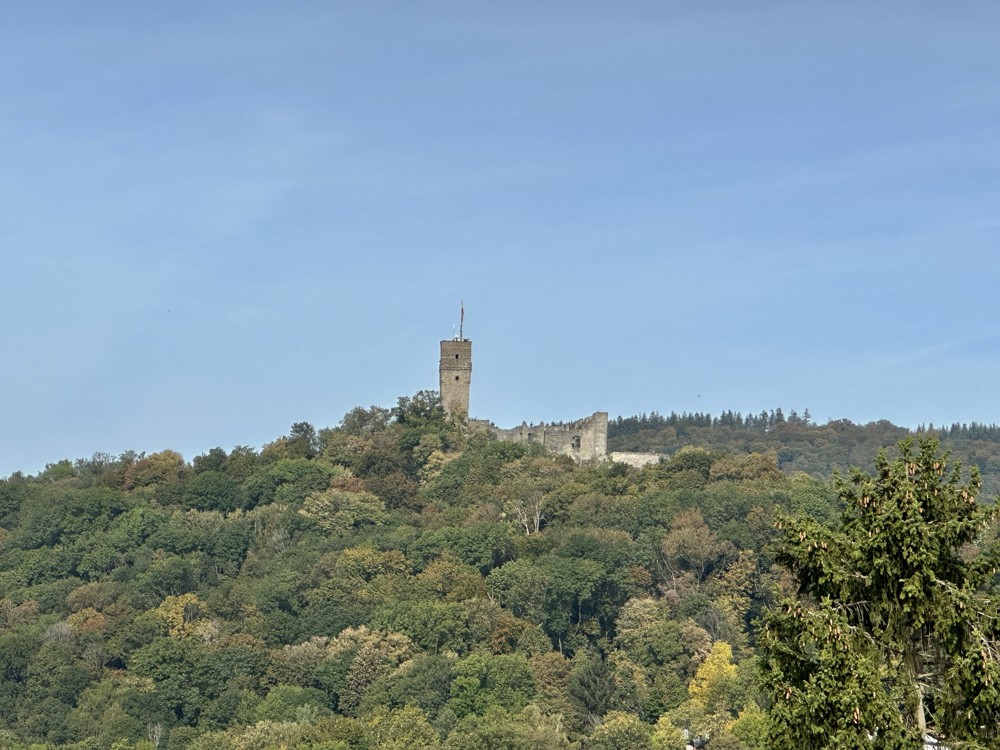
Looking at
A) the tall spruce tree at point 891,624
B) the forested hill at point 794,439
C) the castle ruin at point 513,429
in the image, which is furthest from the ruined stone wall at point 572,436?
the tall spruce tree at point 891,624

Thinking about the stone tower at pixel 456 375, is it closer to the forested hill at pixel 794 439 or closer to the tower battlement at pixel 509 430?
the tower battlement at pixel 509 430

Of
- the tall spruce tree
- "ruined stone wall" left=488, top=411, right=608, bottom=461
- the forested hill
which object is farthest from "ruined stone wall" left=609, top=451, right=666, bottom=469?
the tall spruce tree

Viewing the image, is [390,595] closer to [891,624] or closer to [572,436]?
[572,436]

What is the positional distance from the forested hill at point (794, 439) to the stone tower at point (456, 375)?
4963cm

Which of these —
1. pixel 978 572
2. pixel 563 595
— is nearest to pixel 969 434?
pixel 563 595

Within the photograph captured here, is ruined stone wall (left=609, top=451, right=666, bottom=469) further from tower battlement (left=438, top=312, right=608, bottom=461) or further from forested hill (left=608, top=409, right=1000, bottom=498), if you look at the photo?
forested hill (left=608, top=409, right=1000, bottom=498)

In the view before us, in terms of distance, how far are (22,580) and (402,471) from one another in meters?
18.8

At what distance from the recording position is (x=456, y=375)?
101688 millimetres

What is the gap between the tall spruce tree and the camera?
68.2 feet

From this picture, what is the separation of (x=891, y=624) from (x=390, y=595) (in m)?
66.7

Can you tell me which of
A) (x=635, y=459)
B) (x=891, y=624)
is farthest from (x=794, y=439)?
(x=891, y=624)

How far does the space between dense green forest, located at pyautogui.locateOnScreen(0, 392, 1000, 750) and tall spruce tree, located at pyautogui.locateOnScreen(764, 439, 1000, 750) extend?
38316 mm

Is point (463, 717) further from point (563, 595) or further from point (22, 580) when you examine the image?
point (22, 580)

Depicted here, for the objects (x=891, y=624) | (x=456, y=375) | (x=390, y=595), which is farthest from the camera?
(x=456, y=375)
